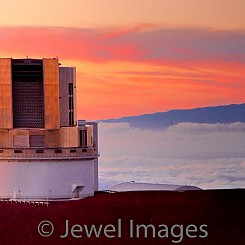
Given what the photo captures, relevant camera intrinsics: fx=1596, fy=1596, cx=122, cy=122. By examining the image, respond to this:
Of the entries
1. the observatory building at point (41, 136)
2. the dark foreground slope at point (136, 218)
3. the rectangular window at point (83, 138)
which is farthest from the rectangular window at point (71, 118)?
the dark foreground slope at point (136, 218)

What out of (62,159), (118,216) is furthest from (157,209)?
(62,159)

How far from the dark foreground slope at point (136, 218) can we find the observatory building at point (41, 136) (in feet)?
3.68

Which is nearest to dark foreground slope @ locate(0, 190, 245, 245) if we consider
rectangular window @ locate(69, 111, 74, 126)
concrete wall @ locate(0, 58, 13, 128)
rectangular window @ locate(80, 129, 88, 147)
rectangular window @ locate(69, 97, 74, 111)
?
rectangular window @ locate(80, 129, 88, 147)

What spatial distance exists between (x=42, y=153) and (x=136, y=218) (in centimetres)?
275

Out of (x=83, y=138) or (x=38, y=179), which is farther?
(x=83, y=138)

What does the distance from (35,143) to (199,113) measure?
8.67 ft

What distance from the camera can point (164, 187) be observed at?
2592 centimetres

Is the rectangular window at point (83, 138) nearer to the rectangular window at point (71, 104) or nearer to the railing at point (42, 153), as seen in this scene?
the railing at point (42, 153)

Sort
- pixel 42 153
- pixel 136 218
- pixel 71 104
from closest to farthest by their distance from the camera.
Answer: pixel 136 218 < pixel 42 153 < pixel 71 104

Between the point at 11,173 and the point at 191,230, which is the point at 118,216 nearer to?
the point at 191,230

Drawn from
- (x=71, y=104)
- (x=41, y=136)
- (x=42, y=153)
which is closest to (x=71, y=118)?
(x=71, y=104)

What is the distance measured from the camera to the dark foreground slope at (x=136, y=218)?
879 inches

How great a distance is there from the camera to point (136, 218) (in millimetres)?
22953

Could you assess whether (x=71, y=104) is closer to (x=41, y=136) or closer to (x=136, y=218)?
(x=41, y=136)
